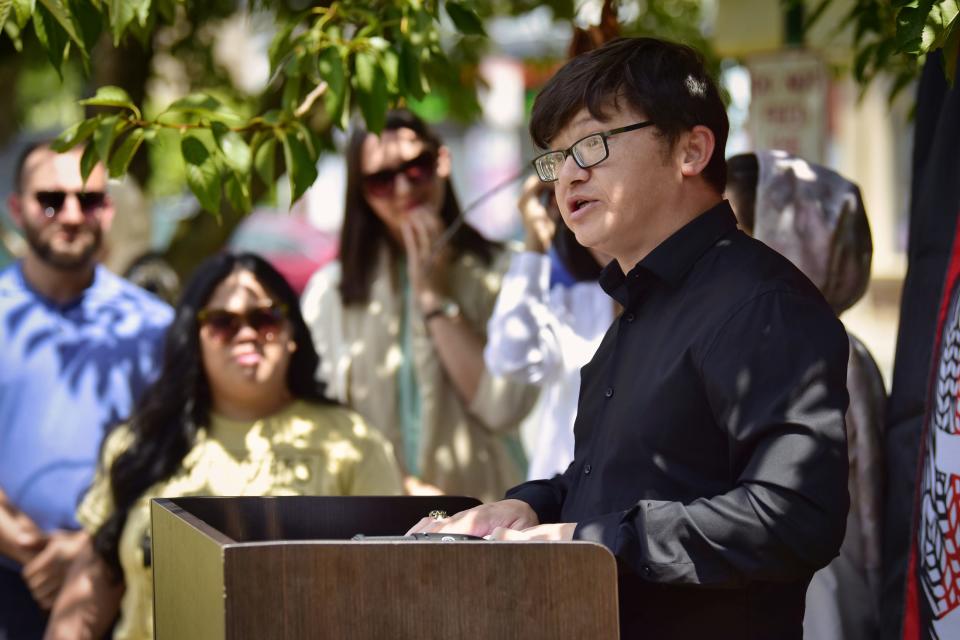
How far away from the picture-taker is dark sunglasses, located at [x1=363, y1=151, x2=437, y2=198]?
4438mm

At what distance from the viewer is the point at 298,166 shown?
3010mm

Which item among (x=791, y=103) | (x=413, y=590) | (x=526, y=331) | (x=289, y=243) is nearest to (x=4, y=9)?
(x=413, y=590)

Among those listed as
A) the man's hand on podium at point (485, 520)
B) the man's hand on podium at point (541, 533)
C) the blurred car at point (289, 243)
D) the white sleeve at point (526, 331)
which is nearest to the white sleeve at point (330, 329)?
the white sleeve at point (526, 331)

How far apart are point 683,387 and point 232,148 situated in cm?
135

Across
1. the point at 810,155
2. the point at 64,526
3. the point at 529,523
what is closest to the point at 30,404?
the point at 64,526

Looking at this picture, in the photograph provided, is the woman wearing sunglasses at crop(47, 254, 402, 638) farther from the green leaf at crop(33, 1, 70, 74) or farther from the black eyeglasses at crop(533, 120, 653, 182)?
the black eyeglasses at crop(533, 120, 653, 182)

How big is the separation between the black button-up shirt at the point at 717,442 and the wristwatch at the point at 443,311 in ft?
6.79

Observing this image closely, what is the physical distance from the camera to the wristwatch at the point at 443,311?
171 inches

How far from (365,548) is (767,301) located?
70cm

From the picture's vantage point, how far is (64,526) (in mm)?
4156

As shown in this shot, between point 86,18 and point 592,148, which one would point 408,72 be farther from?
point 592,148

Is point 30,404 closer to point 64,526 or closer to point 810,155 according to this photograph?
point 64,526

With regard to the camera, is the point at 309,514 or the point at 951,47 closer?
the point at 309,514

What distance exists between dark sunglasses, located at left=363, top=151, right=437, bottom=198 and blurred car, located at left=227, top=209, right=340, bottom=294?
29.3ft
